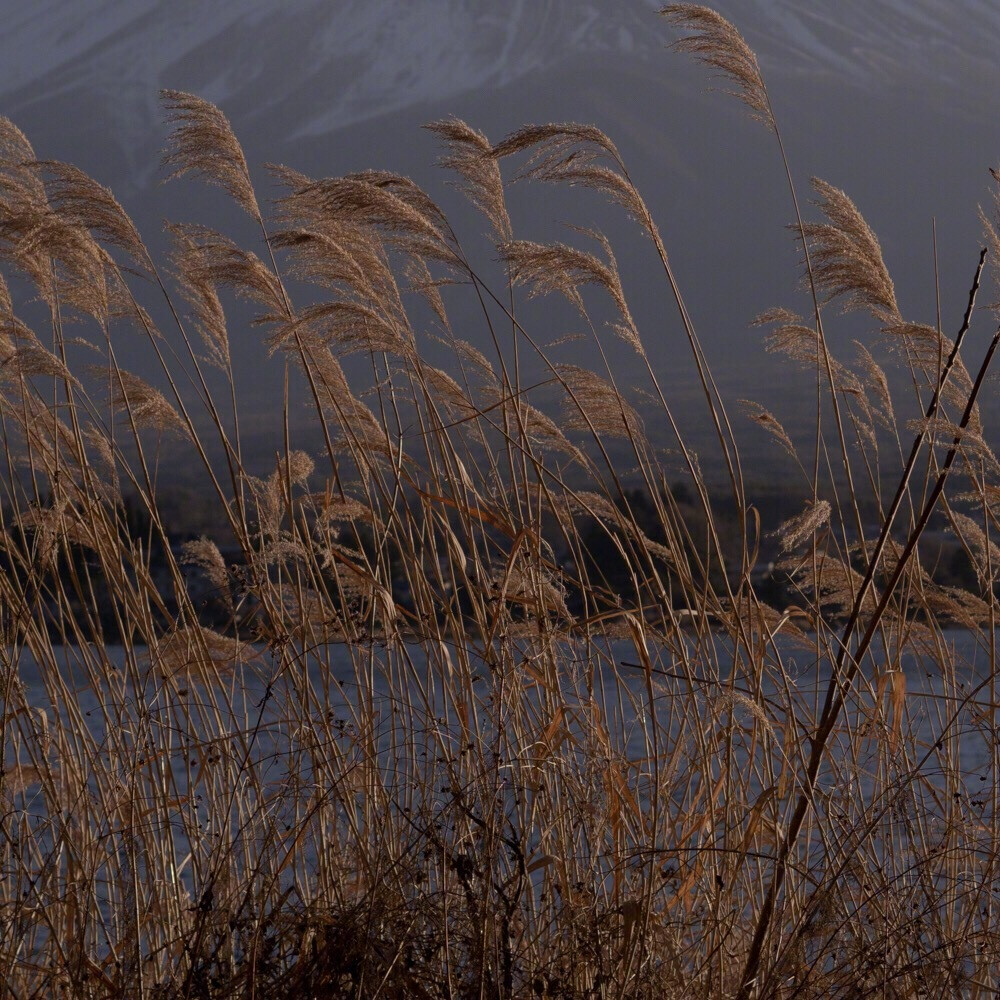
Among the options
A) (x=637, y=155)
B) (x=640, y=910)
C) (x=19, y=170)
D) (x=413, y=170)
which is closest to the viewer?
(x=640, y=910)

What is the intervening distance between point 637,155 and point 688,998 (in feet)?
232

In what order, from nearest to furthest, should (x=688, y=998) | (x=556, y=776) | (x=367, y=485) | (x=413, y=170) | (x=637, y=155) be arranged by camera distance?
(x=688, y=998) → (x=556, y=776) → (x=367, y=485) → (x=637, y=155) → (x=413, y=170)

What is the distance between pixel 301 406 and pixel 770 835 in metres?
1.48

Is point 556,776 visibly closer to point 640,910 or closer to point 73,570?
point 640,910

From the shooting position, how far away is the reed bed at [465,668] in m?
2.02

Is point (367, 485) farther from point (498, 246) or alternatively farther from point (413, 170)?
point (413, 170)

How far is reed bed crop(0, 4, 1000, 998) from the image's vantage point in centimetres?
202

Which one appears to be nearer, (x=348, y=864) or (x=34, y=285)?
(x=348, y=864)

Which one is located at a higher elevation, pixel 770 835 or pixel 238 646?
pixel 238 646

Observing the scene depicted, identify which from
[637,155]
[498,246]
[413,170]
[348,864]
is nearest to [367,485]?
[498,246]

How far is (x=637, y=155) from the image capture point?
69375mm

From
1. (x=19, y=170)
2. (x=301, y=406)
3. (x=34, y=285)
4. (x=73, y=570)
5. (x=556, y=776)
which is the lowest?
(x=556, y=776)

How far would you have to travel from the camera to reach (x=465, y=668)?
2.44 m

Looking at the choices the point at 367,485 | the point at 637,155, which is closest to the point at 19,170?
the point at 367,485
